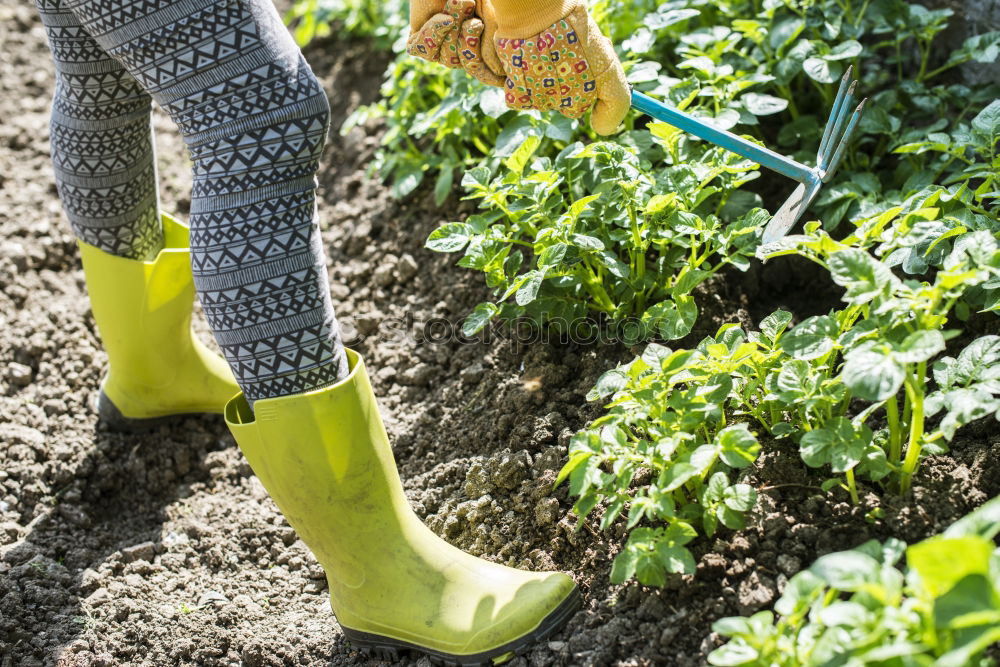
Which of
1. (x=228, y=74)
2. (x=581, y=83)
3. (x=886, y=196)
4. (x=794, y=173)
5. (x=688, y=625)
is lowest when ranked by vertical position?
(x=688, y=625)

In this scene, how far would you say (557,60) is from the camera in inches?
57.5

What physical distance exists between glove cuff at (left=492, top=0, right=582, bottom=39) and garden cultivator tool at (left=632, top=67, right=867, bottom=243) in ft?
0.82

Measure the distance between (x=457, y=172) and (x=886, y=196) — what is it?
1.03 meters

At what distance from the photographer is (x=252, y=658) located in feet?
5.28

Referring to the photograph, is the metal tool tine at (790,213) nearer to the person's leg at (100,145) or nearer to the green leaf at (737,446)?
the green leaf at (737,446)

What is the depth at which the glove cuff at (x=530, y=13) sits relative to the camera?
1.41 meters

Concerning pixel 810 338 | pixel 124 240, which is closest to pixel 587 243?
pixel 810 338

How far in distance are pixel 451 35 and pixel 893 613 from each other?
105 centimetres

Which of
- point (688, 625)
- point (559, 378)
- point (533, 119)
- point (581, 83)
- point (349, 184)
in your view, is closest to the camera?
point (688, 625)

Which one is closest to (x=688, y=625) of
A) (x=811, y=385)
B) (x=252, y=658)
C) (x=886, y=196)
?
(x=811, y=385)

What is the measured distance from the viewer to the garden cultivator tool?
1.64 metres

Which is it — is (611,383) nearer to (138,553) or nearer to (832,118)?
(832,118)

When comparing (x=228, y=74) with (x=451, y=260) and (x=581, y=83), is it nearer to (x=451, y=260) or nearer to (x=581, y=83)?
(x=581, y=83)

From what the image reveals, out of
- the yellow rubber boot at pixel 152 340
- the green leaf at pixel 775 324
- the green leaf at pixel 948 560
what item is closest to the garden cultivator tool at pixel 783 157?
the green leaf at pixel 775 324
